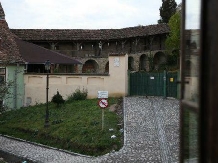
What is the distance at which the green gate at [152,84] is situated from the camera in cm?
2188

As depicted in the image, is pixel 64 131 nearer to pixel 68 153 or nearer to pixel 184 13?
pixel 68 153

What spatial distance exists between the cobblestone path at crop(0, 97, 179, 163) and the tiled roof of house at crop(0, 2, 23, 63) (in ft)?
26.7

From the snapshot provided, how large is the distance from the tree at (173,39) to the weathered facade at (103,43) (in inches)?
88.3

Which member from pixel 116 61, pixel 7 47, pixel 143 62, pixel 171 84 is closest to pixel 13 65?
pixel 7 47

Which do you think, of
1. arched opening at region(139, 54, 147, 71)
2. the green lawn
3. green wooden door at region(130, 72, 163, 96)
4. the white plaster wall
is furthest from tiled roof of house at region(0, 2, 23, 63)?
Answer: arched opening at region(139, 54, 147, 71)

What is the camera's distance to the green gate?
71.8ft

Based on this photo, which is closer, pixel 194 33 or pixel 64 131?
pixel 194 33

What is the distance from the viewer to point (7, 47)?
24.6 meters

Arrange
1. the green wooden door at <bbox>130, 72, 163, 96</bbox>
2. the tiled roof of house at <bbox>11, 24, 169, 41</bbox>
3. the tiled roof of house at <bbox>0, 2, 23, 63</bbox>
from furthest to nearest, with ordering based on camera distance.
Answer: the tiled roof of house at <bbox>11, 24, 169, 41</bbox>, the tiled roof of house at <bbox>0, 2, 23, 63</bbox>, the green wooden door at <bbox>130, 72, 163, 96</bbox>

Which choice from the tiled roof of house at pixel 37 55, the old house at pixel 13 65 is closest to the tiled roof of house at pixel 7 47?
the old house at pixel 13 65

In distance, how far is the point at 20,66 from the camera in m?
24.2

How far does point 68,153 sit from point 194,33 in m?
11.6

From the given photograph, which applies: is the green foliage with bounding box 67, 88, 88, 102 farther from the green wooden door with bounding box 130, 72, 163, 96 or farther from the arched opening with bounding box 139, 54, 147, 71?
the arched opening with bounding box 139, 54, 147, 71

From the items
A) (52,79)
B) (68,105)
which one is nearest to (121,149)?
(68,105)
